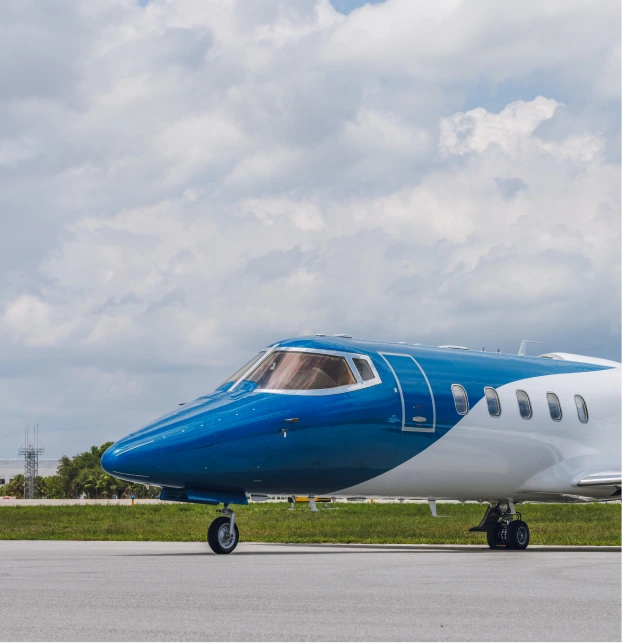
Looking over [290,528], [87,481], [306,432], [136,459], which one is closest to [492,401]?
[306,432]

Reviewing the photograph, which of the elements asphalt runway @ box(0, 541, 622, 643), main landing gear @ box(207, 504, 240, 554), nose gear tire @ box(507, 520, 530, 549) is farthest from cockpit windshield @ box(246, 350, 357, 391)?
nose gear tire @ box(507, 520, 530, 549)

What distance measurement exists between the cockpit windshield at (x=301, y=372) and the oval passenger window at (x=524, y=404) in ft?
16.5

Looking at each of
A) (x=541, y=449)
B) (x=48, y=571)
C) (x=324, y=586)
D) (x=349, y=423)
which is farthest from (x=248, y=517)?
(x=324, y=586)

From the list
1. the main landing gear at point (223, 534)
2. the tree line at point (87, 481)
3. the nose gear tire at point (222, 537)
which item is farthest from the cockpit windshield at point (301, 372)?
the tree line at point (87, 481)

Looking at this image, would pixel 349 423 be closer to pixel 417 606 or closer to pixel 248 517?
pixel 417 606

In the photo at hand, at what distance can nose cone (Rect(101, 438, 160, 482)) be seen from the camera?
1936cm

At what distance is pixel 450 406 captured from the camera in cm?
2361

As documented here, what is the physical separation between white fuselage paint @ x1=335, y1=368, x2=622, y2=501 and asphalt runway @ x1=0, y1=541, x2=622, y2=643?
13.6 ft

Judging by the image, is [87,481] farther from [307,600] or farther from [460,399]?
[307,600]

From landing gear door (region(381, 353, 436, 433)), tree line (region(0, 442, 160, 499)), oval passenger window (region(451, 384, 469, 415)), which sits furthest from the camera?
tree line (region(0, 442, 160, 499))

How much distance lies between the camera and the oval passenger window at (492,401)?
2452 cm

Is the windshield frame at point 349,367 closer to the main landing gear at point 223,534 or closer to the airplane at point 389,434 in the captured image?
the airplane at point 389,434

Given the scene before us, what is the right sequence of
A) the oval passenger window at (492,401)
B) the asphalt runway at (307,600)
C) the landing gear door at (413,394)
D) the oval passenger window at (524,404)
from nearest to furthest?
the asphalt runway at (307,600) < the landing gear door at (413,394) < the oval passenger window at (492,401) < the oval passenger window at (524,404)

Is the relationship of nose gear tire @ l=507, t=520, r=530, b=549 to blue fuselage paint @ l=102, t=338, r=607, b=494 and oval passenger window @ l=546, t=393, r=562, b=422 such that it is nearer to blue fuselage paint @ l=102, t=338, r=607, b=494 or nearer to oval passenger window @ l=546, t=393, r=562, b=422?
oval passenger window @ l=546, t=393, r=562, b=422
